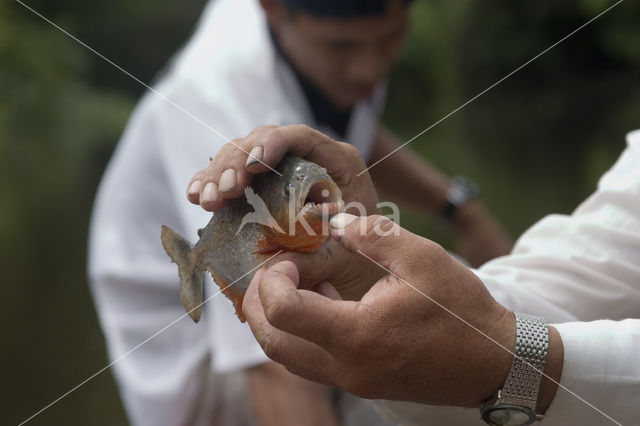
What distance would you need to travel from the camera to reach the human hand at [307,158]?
1.06 meters

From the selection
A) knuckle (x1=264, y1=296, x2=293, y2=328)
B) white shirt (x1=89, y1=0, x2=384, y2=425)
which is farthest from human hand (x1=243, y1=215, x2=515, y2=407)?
white shirt (x1=89, y1=0, x2=384, y2=425)

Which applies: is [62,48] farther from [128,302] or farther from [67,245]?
[128,302]

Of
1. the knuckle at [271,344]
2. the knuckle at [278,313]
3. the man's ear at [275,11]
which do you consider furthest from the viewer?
the man's ear at [275,11]

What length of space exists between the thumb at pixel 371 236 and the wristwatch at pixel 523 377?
23 cm

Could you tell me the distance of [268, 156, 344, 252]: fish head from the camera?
1.04 meters

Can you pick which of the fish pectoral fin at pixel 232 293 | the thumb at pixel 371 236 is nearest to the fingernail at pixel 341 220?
the thumb at pixel 371 236

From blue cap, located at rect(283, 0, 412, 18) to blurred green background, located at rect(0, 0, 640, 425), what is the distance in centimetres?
291

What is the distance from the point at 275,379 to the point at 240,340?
143mm

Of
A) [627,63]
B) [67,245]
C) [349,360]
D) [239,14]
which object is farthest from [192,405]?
[627,63]

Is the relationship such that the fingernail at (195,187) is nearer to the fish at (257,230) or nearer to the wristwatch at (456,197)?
the fish at (257,230)

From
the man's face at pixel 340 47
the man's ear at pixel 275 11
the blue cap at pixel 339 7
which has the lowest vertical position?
the man's face at pixel 340 47

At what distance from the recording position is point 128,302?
8.50ft

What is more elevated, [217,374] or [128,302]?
[128,302]

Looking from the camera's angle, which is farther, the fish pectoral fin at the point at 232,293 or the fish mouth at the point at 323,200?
the fish pectoral fin at the point at 232,293
